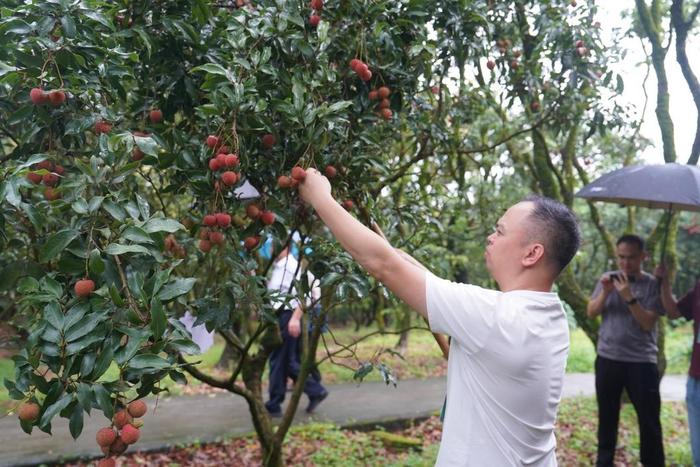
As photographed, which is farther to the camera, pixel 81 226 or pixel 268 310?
pixel 268 310

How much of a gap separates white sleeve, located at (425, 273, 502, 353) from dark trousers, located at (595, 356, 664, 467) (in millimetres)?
2798

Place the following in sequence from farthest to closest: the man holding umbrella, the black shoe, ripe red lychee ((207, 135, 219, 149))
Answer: the black shoe, the man holding umbrella, ripe red lychee ((207, 135, 219, 149))

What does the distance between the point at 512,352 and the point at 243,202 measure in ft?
3.57

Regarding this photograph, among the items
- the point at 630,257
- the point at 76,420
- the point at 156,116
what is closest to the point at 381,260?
the point at 76,420

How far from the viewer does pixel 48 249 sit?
142 centimetres

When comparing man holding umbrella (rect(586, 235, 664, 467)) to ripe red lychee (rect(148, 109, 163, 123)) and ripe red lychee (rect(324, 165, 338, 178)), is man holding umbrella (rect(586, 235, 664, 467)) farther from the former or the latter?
ripe red lychee (rect(148, 109, 163, 123))

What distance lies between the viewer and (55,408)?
1.25m

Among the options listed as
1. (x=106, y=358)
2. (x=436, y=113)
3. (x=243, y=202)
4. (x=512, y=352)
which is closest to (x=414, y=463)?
(x=436, y=113)

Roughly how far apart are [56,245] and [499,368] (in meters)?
1.08

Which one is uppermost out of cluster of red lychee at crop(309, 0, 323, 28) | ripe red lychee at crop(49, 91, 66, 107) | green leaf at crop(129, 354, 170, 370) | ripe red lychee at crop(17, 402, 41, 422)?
cluster of red lychee at crop(309, 0, 323, 28)

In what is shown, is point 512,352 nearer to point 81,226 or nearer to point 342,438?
point 81,226

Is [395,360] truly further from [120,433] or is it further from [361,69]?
[120,433]

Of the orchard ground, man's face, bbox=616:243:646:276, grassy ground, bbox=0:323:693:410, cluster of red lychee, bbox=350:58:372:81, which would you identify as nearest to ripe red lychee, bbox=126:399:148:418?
cluster of red lychee, bbox=350:58:372:81

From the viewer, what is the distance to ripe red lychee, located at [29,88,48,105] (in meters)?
1.66
